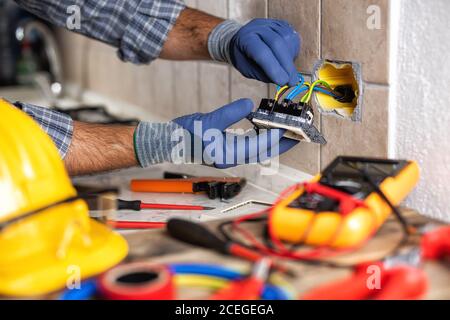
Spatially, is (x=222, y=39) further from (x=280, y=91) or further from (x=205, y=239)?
(x=205, y=239)

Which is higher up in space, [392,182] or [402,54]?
[402,54]

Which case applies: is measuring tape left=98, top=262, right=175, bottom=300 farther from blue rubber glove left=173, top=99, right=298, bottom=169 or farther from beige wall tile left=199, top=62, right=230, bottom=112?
beige wall tile left=199, top=62, right=230, bottom=112

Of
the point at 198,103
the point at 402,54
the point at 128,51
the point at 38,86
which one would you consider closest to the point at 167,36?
the point at 128,51

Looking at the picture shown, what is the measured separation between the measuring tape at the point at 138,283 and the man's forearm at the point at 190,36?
2.34 feet

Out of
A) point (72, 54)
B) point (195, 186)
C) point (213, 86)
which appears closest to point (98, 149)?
point (195, 186)

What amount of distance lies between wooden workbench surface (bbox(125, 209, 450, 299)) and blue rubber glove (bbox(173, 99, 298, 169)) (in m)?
0.26

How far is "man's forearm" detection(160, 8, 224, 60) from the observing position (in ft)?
4.01

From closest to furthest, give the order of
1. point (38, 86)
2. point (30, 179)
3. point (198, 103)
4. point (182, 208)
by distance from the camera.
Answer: point (30, 179), point (182, 208), point (198, 103), point (38, 86)

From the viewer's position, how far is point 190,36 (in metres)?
1.25

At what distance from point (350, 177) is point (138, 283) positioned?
11.1 inches

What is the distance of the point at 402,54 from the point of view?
2.81 ft

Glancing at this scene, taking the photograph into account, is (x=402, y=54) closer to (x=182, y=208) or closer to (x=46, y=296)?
(x=182, y=208)

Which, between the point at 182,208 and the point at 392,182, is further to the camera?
the point at 182,208
